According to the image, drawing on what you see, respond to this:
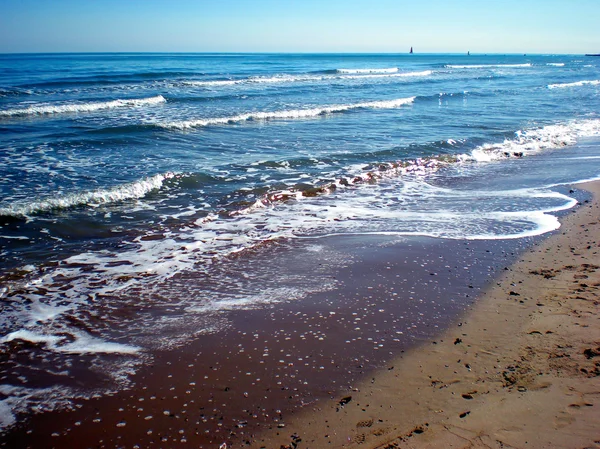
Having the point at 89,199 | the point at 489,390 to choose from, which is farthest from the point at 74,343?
the point at 89,199

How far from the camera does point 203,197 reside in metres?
9.63

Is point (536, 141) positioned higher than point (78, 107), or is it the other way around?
point (78, 107)

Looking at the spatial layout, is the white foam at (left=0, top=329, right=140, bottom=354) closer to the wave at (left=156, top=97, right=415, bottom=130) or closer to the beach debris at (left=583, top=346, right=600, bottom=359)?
the beach debris at (left=583, top=346, right=600, bottom=359)

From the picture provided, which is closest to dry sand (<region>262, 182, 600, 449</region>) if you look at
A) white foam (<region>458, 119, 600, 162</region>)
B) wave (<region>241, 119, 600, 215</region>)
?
wave (<region>241, 119, 600, 215</region>)

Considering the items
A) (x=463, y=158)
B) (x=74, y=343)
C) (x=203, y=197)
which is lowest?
(x=74, y=343)

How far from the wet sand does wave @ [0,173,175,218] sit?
529 centimetres

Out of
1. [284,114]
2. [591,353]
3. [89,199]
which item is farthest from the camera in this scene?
[284,114]

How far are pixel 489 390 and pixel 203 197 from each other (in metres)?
7.15

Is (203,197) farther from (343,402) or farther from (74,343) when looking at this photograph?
(343,402)

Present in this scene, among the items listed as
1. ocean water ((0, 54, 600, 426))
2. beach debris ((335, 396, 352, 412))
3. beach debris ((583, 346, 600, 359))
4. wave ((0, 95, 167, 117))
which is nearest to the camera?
beach debris ((335, 396, 352, 412))

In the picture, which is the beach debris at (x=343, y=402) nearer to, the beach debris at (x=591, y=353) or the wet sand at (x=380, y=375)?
the wet sand at (x=380, y=375)

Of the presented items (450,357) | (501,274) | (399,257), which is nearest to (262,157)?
(399,257)

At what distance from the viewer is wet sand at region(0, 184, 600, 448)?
3.22 m

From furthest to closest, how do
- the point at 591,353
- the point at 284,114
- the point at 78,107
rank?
the point at 78,107, the point at 284,114, the point at 591,353
